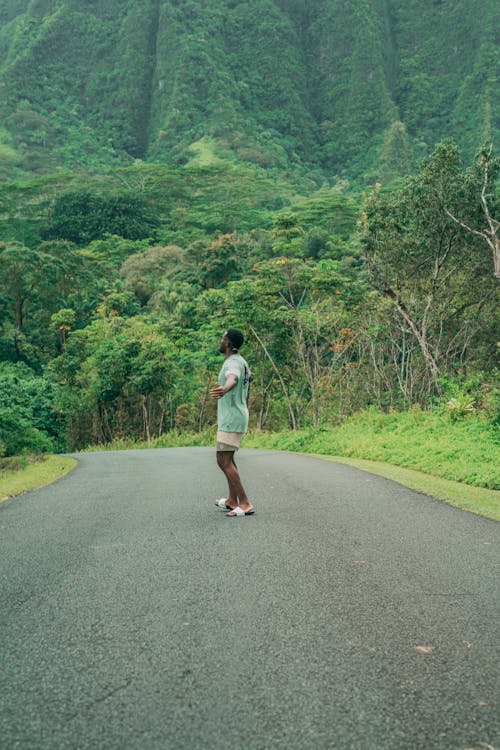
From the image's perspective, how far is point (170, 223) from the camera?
250 feet

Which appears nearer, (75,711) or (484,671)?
(75,711)

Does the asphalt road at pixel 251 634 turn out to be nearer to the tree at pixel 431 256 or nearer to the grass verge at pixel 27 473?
the grass verge at pixel 27 473

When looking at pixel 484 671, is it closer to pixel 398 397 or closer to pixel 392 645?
pixel 392 645

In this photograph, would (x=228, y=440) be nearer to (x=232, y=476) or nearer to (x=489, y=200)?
(x=232, y=476)

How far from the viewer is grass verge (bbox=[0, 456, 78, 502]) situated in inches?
417

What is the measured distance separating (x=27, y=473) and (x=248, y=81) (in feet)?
501

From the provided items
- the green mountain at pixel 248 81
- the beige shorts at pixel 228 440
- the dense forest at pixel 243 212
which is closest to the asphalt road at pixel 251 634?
the beige shorts at pixel 228 440

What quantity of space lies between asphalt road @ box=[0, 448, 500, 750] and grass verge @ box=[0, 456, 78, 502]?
404 centimetres

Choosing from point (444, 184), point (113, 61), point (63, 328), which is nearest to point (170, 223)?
point (63, 328)

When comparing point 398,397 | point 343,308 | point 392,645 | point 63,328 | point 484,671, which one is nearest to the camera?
point 484,671

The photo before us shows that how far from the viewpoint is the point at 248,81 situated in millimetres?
148750

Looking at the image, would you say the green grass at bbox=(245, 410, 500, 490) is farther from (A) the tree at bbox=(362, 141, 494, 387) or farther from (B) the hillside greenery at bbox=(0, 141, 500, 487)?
(A) the tree at bbox=(362, 141, 494, 387)

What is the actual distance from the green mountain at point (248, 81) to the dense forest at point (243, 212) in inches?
25.5

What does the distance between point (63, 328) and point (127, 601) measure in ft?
148
